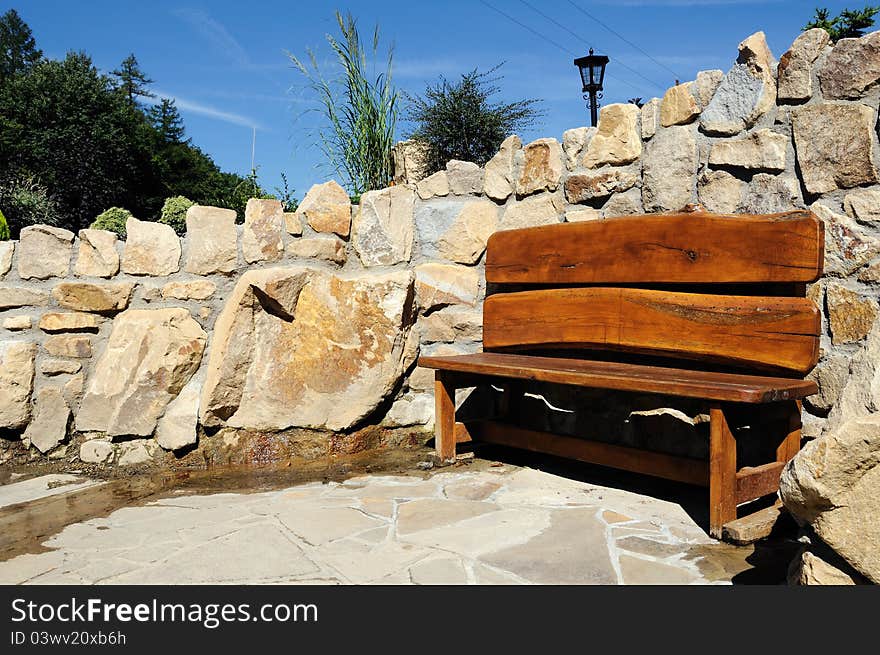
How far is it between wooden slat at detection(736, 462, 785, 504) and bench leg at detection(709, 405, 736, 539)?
0.06 metres

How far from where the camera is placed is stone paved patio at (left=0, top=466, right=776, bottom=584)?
212 centimetres

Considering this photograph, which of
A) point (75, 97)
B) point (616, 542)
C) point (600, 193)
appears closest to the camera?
point (616, 542)

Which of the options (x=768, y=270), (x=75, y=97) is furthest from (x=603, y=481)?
(x=75, y=97)

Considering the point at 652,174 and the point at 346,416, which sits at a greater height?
the point at 652,174

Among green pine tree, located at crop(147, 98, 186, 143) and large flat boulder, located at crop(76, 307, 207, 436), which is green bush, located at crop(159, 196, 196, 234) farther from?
green pine tree, located at crop(147, 98, 186, 143)

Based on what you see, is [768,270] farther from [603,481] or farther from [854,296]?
[603,481]

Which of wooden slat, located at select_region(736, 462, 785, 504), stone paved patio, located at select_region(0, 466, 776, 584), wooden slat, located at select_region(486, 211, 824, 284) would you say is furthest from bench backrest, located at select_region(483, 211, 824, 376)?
stone paved patio, located at select_region(0, 466, 776, 584)

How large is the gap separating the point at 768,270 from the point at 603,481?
115cm

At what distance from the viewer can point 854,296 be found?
109 inches

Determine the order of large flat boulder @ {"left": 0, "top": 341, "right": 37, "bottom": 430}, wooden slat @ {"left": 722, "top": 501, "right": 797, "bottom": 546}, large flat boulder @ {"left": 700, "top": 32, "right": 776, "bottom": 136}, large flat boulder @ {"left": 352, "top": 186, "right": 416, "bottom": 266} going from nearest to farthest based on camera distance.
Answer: wooden slat @ {"left": 722, "top": 501, "right": 797, "bottom": 546} < large flat boulder @ {"left": 700, "top": 32, "right": 776, "bottom": 136} < large flat boulder @ {"left": 0, "top": 341, "right": 37, "bottom": 430} < large flat boulder @ {"left": 352, "top": 186, "right": 416, "bottom": 266}

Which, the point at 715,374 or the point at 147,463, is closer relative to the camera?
the point at 715,374

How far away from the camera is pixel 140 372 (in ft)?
11.9

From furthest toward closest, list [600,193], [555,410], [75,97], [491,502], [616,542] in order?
[75,97], [555,410], [600,193], [491,502], [616,542]

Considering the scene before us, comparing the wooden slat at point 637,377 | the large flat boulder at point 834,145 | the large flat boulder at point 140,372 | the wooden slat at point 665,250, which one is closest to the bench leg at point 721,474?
the wooden slat at point 637,377
